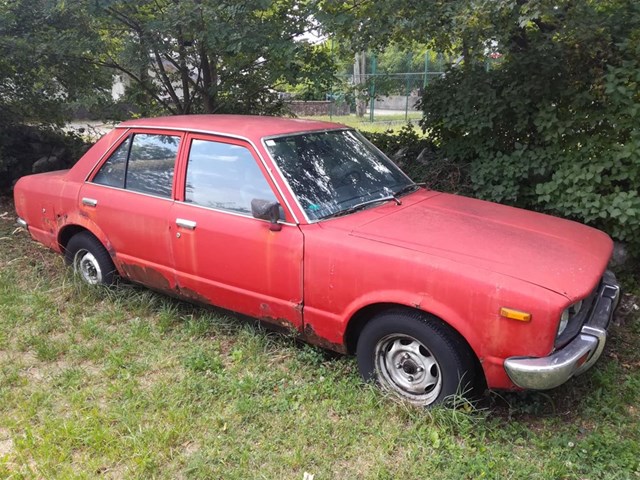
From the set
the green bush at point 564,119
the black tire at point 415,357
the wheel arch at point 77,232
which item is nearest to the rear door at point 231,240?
the black tire at point 415,357

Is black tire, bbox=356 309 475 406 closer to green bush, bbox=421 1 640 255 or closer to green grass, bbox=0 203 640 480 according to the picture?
green grass, bbox=0 203 640 480

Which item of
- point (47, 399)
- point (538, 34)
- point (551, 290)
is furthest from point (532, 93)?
point (47, 399)

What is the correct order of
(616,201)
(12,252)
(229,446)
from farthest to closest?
(12,252) → (616,201) → (229,446)

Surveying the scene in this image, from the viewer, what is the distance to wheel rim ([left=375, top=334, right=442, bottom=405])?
9.86 feet

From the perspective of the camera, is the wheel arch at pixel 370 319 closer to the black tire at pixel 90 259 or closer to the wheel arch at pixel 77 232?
the wheel arch at pixel 77 232

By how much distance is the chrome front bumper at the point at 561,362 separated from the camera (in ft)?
8.40

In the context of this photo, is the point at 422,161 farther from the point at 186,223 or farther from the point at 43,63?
the point at 43,63

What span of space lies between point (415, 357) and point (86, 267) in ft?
10.3

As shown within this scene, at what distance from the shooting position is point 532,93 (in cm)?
514

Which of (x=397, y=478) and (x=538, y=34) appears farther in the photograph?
(x=538, y=34)

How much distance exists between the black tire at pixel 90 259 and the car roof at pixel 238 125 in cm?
104

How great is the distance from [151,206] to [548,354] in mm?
2849

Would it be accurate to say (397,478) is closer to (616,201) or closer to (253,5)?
(616,201)

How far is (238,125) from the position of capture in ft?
12.6
